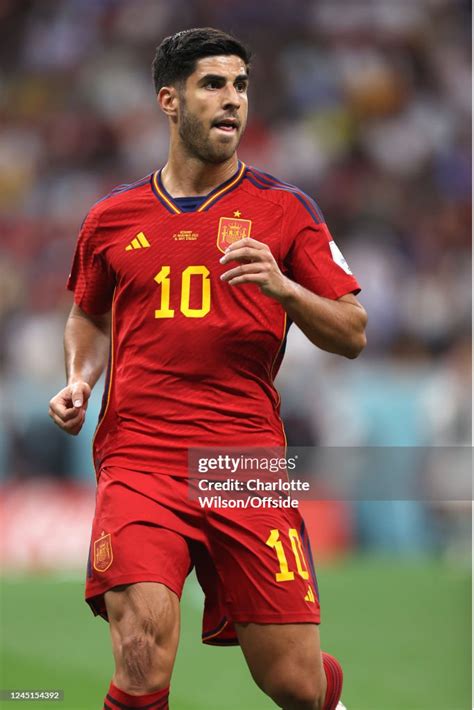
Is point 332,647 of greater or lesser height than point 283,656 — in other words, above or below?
below

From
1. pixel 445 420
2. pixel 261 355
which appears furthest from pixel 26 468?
pixel 261 355

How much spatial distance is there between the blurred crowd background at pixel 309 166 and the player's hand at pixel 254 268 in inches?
343

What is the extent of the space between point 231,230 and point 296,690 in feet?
5.56

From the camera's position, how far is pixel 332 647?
8.00m

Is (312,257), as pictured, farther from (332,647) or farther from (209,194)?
(332,647)

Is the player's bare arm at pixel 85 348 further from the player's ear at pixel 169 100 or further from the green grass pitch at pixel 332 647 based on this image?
the green grass pitch at pixel 332 647

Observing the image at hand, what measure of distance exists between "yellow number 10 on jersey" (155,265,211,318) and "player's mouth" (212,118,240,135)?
55 cm

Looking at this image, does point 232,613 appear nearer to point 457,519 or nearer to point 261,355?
point 261,355

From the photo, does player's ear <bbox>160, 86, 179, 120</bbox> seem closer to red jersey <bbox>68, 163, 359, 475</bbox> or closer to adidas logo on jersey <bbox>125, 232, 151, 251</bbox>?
red jersey <bbox>68, 163, 359, 475</bbox>

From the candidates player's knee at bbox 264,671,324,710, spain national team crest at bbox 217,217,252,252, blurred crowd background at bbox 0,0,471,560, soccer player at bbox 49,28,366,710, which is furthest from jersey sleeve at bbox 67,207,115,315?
blurred crowd background at bbox 0,0,471,560

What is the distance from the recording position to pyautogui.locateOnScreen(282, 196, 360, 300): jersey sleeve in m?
4.54

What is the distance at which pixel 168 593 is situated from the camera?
417 centimetres

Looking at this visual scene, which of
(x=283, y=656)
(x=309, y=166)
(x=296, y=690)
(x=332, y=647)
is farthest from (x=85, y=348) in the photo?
(x=309, y=166)

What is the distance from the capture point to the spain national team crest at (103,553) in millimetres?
4234
